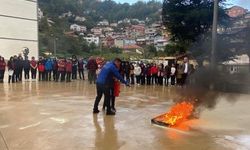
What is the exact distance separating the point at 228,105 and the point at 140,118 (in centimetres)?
404

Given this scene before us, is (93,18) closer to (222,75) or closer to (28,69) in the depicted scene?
(28,69)

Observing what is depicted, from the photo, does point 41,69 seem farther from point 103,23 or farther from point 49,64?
point 103,23

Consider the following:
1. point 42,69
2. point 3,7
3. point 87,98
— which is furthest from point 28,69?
point 3,7

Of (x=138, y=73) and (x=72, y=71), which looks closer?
(x=138, y=73)

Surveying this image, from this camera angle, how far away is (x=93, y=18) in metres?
120

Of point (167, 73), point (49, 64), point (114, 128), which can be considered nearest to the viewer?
point (114, 128)

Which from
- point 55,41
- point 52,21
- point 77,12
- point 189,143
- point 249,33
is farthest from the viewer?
point 77,12

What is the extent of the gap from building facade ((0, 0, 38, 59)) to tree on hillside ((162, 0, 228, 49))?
14.1 meters

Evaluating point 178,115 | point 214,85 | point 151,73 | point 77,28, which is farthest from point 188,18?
point 77,28

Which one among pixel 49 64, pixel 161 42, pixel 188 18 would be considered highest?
pixel 188 18

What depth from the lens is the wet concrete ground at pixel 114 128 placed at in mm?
8148

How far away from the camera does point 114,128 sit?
32.3ft

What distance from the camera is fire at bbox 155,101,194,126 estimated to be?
33.7 ft

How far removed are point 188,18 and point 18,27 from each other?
54.0 feet
